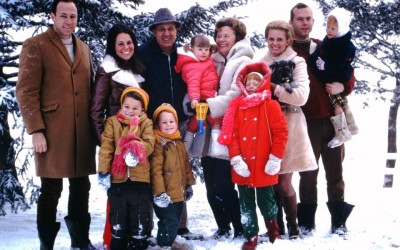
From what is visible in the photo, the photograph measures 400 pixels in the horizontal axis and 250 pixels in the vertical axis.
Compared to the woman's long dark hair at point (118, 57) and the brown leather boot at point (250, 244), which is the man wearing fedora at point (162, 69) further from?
the brown leather boot at point (250, 244)

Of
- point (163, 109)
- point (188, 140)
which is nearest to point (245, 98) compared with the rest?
point (163, 109)

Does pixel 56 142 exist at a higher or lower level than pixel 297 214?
higher

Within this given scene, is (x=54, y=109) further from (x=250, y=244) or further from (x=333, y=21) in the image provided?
(x=333, y=21)

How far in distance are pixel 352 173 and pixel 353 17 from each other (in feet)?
23.2

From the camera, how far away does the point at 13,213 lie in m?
7.42

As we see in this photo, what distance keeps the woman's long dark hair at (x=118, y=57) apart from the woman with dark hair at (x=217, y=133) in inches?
33.5

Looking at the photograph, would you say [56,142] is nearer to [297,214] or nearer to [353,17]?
[297,214]

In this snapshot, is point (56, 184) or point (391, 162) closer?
point (56, 184)

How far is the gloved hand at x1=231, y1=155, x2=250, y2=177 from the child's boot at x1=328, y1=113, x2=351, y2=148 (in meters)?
1.19

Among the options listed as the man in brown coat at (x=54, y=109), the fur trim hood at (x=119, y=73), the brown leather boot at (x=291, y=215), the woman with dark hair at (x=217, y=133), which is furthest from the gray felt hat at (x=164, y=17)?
the brown leather boot at (x=291, y=215)

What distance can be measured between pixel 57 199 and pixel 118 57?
158 centimetres

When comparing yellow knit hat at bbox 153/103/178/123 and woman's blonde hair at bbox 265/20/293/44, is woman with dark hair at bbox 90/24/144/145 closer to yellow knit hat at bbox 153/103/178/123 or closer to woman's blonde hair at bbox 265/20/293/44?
yellow knit hat at bbox 153/103/178/123

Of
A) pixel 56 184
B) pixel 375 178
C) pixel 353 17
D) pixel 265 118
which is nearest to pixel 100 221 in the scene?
pixel 56 184

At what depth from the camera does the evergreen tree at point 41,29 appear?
6.33 meters
